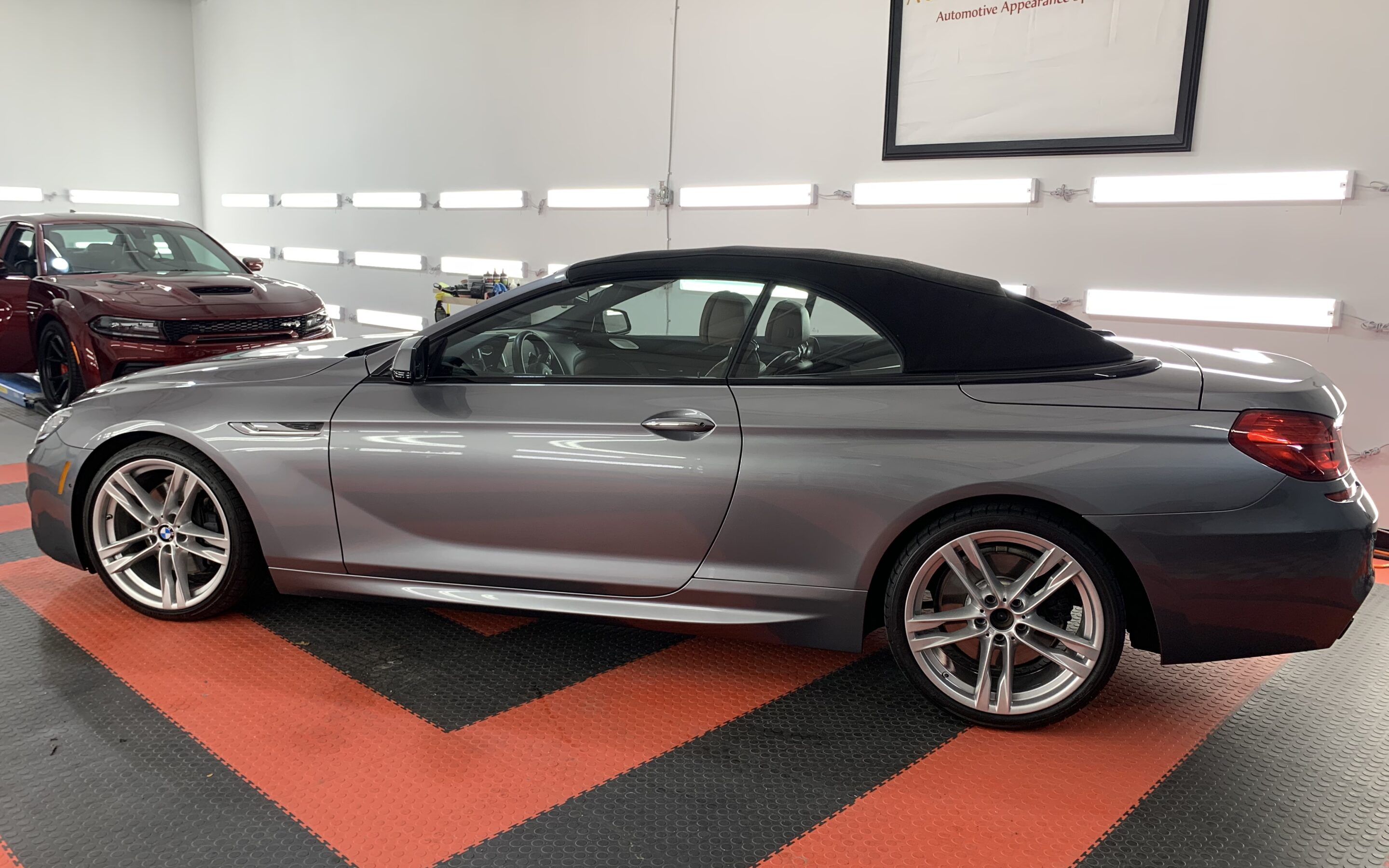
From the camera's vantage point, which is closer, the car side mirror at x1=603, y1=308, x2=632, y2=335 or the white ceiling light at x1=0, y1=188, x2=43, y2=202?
the car side mirror at x1=603, y1=308, x2=632, y2=335

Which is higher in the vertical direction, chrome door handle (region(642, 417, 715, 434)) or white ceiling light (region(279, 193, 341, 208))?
white ceiling light (region(279, 193, 341, 208))

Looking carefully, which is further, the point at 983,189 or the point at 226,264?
the point at 226,264

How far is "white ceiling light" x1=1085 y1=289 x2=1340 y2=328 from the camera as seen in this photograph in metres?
4.03

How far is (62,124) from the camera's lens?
10.6m

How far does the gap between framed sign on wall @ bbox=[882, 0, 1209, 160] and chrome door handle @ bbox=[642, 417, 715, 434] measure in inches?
126

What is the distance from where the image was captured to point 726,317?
2.43m

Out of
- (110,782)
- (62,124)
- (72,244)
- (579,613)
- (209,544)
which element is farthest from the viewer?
(62,124)

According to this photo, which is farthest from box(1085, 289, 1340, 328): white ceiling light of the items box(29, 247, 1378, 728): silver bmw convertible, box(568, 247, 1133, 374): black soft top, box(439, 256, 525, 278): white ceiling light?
box(439, 256, 525, 278): white ceiling light

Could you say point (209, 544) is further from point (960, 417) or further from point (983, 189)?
point (983, 189)


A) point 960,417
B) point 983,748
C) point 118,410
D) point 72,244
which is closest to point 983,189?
point 960,417

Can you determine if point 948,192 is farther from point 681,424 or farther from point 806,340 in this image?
point 681,424

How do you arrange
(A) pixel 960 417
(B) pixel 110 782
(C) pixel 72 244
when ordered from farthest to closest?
1. (C) pixel 72 244
2. (A) pixel 960 417
3. (B) pixel 110 782

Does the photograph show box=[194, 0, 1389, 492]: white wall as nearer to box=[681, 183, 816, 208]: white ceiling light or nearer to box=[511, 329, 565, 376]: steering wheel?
box=[681, 183, 816, 208]: white ceiling light

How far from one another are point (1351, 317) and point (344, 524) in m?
4.17
